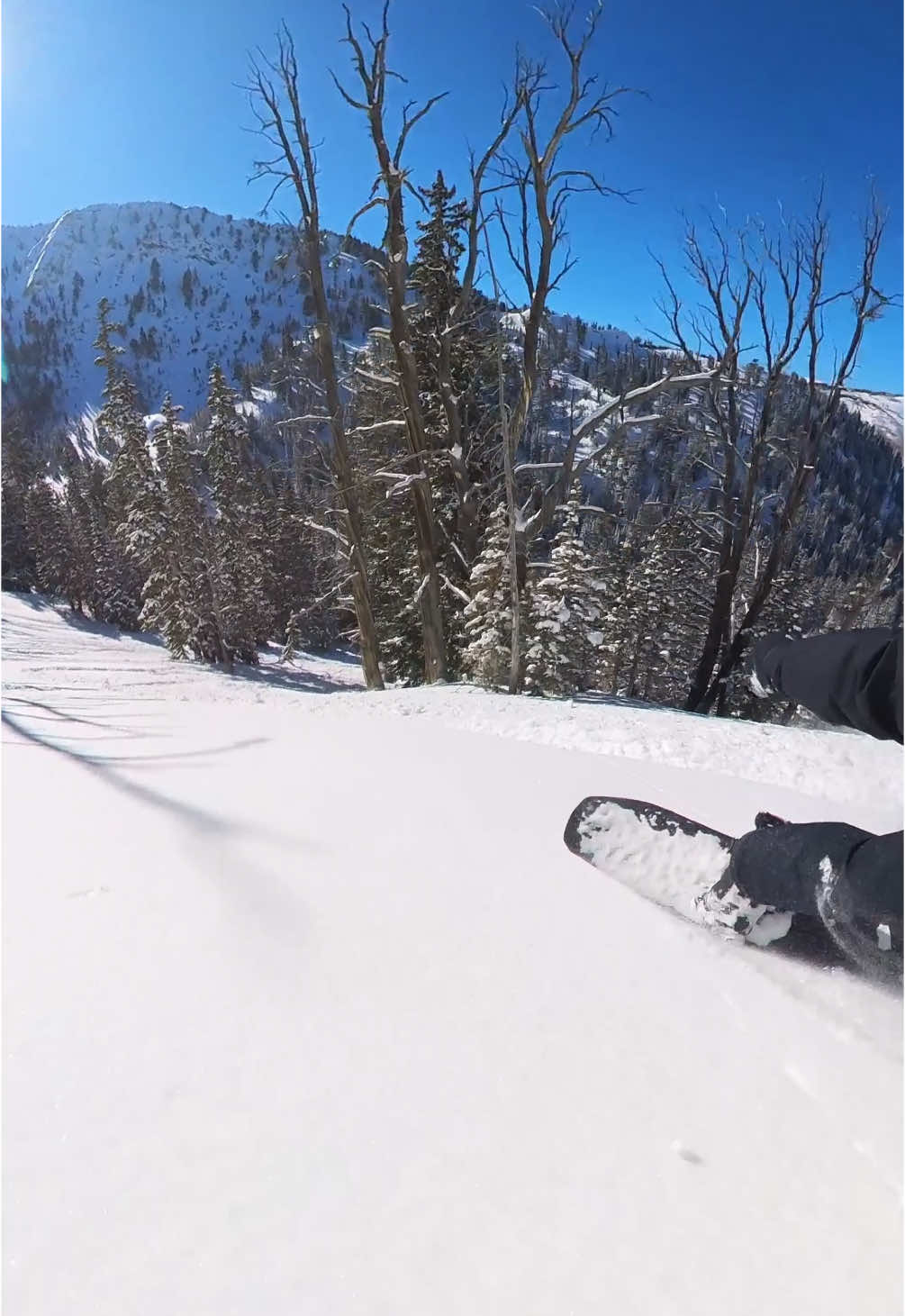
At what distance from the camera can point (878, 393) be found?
382 inches

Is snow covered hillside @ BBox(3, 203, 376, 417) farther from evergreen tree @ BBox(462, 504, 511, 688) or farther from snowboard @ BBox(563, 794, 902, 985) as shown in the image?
snowboard @ BBox(563, 794, 902, 985)

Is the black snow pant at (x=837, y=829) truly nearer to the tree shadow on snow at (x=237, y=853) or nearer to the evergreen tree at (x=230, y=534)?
the tree shadow on snow at (x=237, y=853)

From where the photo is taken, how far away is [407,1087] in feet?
4.16

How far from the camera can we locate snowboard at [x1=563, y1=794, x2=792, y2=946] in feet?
6.15

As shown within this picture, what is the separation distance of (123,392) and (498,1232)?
29670 mm

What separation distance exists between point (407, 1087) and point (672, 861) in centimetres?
132

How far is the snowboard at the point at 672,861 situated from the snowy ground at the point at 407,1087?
0.29 ft

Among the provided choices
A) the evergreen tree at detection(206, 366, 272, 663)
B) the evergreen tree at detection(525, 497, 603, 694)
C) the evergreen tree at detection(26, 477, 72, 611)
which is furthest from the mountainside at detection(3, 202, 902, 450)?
the evergreen tree at detection(525, 497, 603, 694)

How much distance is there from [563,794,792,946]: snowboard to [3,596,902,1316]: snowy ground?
0.29ft

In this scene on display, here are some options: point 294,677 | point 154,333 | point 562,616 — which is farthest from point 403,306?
Result: point 154,333

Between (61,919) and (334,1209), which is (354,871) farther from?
(334,1209)

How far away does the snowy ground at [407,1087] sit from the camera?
36.8 inches

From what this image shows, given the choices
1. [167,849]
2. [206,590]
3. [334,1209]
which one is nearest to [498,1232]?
[334,1209]

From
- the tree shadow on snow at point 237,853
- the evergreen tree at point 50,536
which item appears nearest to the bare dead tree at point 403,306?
the tree shadow on snow at point 237,853
